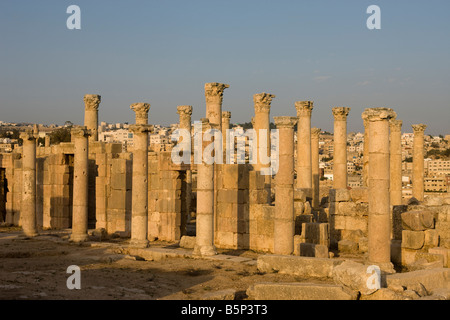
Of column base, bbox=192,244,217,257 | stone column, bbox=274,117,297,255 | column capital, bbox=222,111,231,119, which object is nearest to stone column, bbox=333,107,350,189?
column capital, bbox=222,111,231,119

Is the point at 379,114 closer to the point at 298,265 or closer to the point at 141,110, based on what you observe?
the point at 298,265

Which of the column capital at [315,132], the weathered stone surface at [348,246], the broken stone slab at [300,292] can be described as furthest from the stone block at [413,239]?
the column capital at [315,132]

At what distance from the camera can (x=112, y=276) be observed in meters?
15.4

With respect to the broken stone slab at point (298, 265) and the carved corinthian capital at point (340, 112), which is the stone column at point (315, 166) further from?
the broken stone slab at point (298, 265)

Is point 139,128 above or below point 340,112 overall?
below

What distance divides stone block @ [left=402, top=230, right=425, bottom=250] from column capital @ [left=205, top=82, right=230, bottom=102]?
8252 mm

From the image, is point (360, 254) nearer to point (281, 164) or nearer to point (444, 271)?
point (281, 164)

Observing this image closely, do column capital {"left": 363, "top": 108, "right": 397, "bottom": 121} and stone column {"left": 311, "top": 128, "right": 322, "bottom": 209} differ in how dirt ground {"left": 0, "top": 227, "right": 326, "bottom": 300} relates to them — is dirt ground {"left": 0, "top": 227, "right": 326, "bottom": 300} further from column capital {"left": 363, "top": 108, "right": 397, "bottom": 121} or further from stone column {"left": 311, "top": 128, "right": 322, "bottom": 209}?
stone column {"left": 311, "top": 128, "right": 322, "bottom": 209}

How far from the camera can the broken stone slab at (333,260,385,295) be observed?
12578mm

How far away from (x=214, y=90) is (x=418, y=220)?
8.54 m

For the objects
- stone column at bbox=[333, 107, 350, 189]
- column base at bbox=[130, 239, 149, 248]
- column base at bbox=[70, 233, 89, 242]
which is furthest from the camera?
stone column at bbox=[333, 107, 350, 189]

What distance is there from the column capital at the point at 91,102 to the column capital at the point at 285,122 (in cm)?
1378

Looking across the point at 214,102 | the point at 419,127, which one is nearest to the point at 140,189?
the point at 214,102
